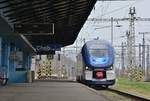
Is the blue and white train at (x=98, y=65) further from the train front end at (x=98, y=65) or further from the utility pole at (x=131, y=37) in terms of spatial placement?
the utility pole at (x=131, y=37)

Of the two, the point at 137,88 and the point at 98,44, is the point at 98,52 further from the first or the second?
the point at 137,88

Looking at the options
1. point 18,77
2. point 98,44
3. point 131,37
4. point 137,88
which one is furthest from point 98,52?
point 131,37

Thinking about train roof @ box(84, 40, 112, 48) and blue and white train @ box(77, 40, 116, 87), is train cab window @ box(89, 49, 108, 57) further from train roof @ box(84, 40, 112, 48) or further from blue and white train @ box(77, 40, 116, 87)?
train roof @ box(84, 40, 112, 48)

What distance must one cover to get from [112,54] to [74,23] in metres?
6.16

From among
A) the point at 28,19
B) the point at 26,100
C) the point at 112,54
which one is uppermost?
the point at 28,19

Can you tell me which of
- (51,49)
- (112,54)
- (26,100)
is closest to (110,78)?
(112,54)

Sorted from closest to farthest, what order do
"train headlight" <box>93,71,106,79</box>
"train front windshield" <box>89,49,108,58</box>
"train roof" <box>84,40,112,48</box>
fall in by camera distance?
"train headlight" <box>93,71,106,79</box>
"train front windshield" <box>89,49,108,58</box>
"train roof" <box>84,40,112,48</box>

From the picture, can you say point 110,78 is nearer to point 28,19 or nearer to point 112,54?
point 112,54

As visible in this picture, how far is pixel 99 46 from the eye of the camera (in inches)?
1389

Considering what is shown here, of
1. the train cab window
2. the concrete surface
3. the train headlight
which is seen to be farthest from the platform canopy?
the concrete surface

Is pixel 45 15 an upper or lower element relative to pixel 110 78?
upper

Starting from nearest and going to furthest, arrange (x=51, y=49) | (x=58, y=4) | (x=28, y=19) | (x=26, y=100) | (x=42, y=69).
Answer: (x=26, y=100) → (x=58, y=4) → (x=28, y=19) → (x=51, y=49) → (x=42, y=69)

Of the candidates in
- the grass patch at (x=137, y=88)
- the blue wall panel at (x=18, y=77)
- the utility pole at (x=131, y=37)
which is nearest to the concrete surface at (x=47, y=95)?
the grass patch at (x=137, y=88)

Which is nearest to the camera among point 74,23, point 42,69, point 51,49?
point 74,23
